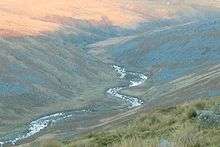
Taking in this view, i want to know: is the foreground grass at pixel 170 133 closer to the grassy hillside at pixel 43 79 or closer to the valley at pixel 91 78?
the valley at pixel 91 78

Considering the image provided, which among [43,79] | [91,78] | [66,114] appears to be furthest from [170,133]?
[91,78]

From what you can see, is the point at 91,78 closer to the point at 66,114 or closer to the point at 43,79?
the point at 43,79

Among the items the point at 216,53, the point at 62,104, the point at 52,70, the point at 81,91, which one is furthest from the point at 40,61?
the point at 216,53

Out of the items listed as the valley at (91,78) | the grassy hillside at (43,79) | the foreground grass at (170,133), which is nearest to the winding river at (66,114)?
the valley at (91,78)

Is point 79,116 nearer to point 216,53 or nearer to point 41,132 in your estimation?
point 41,132

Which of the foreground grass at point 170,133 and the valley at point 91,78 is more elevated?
the foreground grass at point 170,133

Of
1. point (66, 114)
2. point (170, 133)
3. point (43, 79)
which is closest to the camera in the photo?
point (170, 133)
